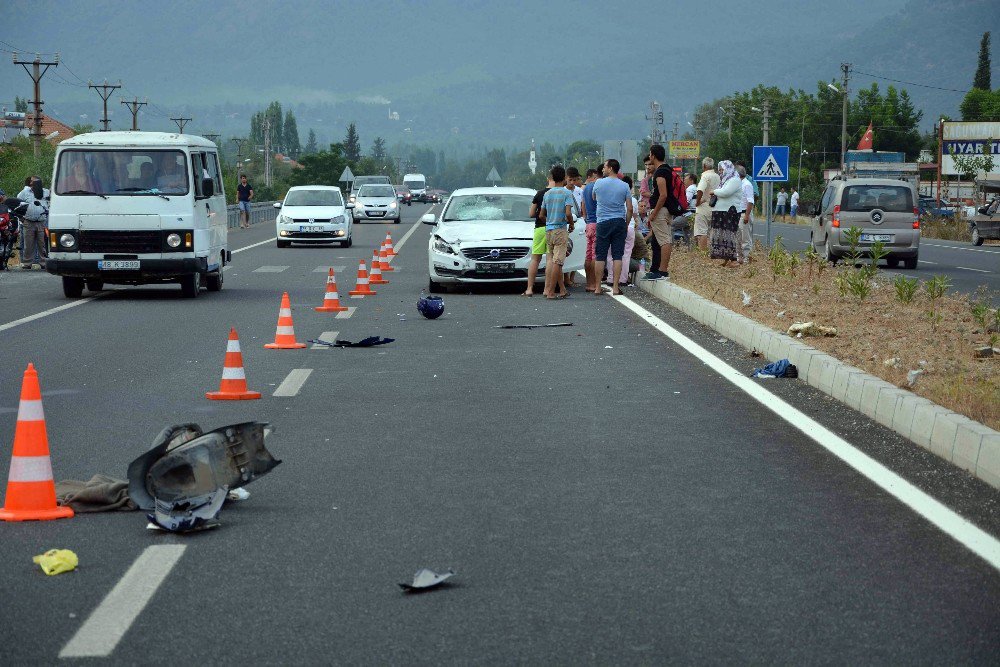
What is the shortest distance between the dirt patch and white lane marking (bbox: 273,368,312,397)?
13.3ft

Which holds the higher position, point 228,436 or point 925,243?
point 228,436

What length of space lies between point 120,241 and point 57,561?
15.0m

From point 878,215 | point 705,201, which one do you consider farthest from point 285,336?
point 878,215

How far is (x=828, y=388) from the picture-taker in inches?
416

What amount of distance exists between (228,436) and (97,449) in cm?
161

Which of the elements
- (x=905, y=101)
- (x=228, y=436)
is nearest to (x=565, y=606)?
(x=228, y=436)

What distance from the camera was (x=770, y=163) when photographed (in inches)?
1249

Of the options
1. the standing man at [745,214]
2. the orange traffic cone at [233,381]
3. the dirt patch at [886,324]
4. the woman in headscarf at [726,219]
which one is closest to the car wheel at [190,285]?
the dirt patch at [886,324]

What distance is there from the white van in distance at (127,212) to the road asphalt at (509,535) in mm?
7942

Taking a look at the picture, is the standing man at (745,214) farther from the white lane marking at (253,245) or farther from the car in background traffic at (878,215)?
the white lane marking at (253,245)

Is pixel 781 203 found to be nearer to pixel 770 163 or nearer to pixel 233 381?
pixel 770 163

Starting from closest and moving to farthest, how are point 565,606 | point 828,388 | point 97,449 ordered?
point 565,606 < point 97,449 < point 828,388

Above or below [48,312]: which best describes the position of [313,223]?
below

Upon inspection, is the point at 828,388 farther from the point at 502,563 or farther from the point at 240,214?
the point at 240,214
